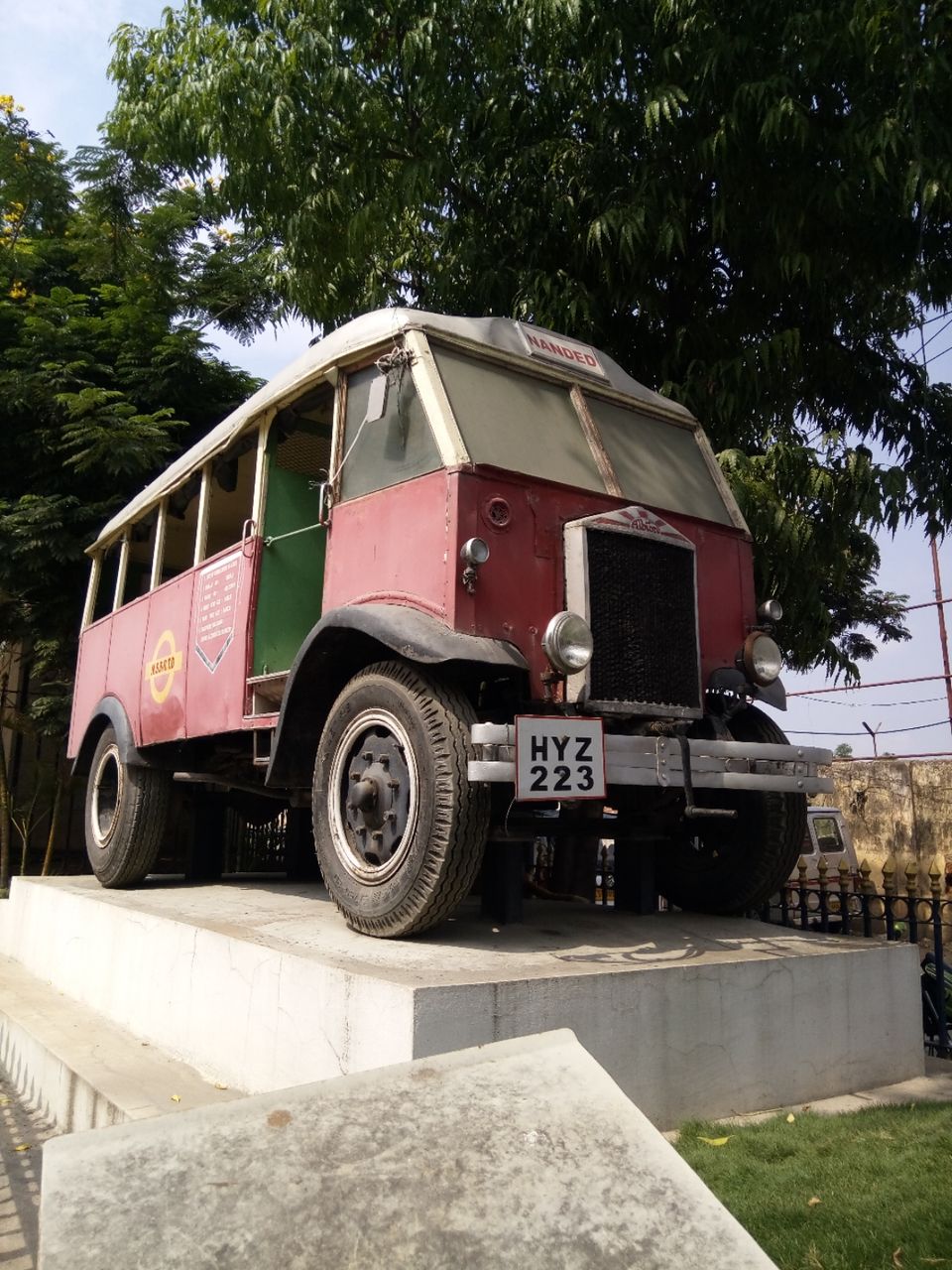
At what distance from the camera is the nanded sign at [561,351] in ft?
17.4

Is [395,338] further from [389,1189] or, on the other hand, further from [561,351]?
[389,1189]

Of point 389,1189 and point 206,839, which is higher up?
point 206,839

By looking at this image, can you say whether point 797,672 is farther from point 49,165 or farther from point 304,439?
point 49,165

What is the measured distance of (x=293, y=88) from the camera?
7988 mm

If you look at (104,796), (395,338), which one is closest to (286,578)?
(395,338)

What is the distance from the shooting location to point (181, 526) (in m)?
7.91

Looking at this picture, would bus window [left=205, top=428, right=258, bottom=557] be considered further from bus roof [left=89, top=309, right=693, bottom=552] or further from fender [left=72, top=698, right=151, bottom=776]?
fender [left=72, top=698, right=151, bottom=776]

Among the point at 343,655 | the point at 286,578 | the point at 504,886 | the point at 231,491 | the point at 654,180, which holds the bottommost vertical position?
the point at 504,886

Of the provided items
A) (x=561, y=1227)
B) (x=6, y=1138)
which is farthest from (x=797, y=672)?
(x=561, y=1227)

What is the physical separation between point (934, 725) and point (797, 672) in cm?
593

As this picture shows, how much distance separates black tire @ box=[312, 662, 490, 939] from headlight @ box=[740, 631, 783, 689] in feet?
5.66

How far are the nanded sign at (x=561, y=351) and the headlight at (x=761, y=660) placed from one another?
1.71 m

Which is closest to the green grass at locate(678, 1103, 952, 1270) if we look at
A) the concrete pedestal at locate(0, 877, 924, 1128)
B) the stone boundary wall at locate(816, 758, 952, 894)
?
the concrete pedestal at locate(0, 877, 924, 1128)

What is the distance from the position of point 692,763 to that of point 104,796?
17.8 ft
